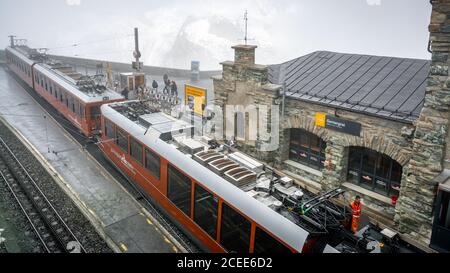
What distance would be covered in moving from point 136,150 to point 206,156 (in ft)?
13.0

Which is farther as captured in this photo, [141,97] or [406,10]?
[406,10]

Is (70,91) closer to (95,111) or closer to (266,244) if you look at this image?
(95,111)

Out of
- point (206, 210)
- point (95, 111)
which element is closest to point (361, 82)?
point (206, 210)

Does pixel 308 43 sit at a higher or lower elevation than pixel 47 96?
higher

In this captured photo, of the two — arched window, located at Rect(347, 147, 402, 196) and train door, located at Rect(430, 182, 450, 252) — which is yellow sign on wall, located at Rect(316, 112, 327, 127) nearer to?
arched window, located at Rect(347, 147, 402, 196)

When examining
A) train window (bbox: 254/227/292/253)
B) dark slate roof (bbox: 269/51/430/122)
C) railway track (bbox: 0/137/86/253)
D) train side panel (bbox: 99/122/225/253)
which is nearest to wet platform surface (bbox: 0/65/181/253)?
train side panel (bbox: 99/122/225/253)

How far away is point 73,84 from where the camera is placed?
21.6 m

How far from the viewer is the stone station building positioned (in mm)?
10977

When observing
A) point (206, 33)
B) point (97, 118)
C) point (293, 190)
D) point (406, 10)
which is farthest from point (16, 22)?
point (293, 190)

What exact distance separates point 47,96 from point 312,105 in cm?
1915

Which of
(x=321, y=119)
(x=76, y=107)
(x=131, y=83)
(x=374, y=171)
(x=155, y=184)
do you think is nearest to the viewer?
(x=155, y=184)

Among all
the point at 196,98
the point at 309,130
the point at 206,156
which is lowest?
the point at 206,156
